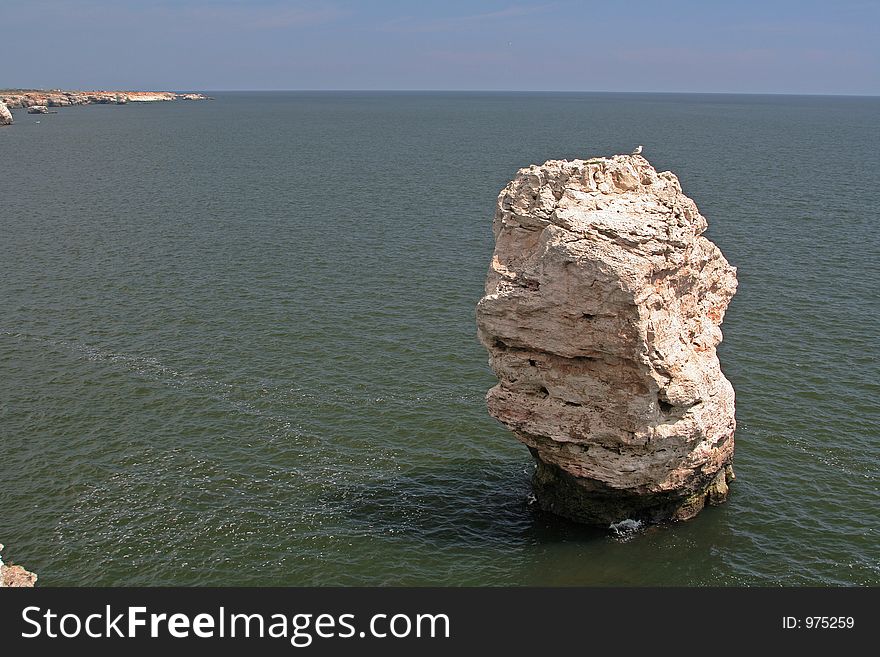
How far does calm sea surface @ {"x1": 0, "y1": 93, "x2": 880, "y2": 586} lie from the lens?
97.7ft

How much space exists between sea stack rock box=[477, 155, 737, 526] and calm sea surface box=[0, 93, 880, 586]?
2.77 meters

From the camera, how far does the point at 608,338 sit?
27266mm

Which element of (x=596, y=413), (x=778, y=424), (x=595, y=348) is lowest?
(x=778, y=424)

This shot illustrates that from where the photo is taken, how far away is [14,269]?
204 feet

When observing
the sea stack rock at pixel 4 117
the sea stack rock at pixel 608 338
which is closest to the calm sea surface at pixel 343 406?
the sea stack rock at pixel 608 338

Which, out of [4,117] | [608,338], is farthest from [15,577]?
[4,117]

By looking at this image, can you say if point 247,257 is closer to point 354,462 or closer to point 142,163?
point 354,462

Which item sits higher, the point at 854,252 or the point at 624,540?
the point at 854,252

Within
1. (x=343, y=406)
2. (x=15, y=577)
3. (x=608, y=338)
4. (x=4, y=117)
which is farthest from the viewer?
(x=4, y=117)

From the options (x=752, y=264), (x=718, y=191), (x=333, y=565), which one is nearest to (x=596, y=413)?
(x=333, y=565)

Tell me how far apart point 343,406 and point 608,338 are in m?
17.8

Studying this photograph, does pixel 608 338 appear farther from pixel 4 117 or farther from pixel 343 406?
pixel 4 117

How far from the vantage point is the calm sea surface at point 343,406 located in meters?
29.8

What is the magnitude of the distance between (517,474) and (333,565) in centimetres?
1002
